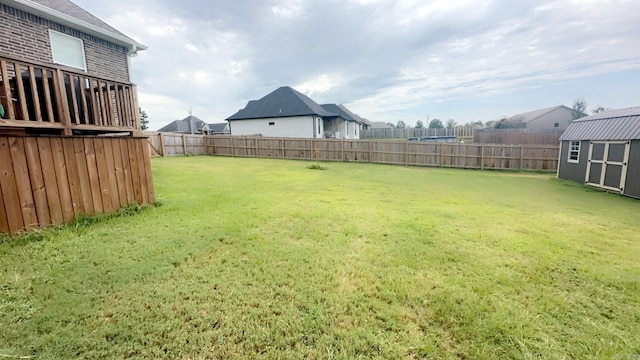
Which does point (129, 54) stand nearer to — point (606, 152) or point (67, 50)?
point (67, 50)

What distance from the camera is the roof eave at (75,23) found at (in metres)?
6.54

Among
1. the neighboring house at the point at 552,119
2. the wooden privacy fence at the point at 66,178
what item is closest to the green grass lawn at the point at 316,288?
the wooden privacy fence at the point at 66,178

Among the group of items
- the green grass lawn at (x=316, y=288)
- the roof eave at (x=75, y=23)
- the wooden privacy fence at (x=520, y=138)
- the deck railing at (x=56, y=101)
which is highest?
the roof eave at (x=75, y=23)

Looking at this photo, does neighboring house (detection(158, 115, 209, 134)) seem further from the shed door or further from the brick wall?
the shed door

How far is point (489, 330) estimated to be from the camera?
6.64ft

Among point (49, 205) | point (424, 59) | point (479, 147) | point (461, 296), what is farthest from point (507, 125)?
point (49, 205)

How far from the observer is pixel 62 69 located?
4031 millimetres

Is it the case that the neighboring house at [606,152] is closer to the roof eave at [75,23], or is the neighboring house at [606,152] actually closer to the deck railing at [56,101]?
the deck railing at [56,101]

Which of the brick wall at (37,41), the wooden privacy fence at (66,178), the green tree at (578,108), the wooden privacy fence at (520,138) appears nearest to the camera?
the wooden privacy fence at (66,178)

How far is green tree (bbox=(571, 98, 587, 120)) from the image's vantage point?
3659 centimetres

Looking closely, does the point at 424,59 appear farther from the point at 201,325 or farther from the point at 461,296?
the point at 201,325

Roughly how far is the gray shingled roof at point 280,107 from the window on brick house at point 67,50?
16110 mm

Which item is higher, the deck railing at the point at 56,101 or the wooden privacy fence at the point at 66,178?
the deck railing at the point at 56,101

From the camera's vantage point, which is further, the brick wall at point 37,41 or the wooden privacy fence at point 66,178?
the brick wall at point 37,41
